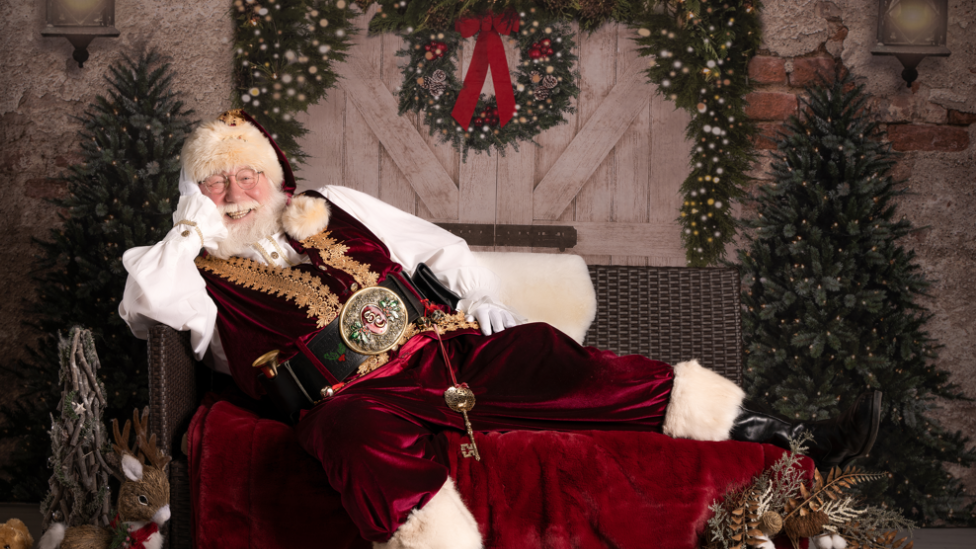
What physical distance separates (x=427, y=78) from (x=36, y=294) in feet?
7.43

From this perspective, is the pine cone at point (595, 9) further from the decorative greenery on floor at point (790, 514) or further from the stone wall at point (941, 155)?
the decorative greenery on floor at point (790, 514)

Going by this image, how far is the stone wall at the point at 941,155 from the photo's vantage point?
3307 mm

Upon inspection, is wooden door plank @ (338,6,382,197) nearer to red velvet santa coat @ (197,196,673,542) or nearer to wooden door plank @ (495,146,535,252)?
wooden door plank @ (495,146,535,252)

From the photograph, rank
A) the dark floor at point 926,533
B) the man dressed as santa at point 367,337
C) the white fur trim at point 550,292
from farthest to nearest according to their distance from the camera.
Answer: the dark floor at point 926,533
the white fur trim at point 550,292
the man dressed as santa at point 367,337

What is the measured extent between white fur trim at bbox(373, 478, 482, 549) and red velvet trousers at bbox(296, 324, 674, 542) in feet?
0.08

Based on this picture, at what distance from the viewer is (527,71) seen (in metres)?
3.54

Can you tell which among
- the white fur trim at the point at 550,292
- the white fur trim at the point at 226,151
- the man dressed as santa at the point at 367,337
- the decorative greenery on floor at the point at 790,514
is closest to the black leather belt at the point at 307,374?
the man dressed as santa at the point at 367,337

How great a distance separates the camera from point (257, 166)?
244 cm

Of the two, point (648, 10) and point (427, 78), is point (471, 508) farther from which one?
→ point (648, 10)

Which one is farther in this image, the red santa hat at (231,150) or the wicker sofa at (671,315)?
the wicker sofa at (671,315)

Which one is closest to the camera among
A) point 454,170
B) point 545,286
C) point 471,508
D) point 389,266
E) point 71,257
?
point 471,508

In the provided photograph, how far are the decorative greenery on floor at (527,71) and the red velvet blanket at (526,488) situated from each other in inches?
71.1

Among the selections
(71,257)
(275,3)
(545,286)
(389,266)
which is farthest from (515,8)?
(71,257)

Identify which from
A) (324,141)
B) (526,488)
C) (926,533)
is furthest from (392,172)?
(926,533)
